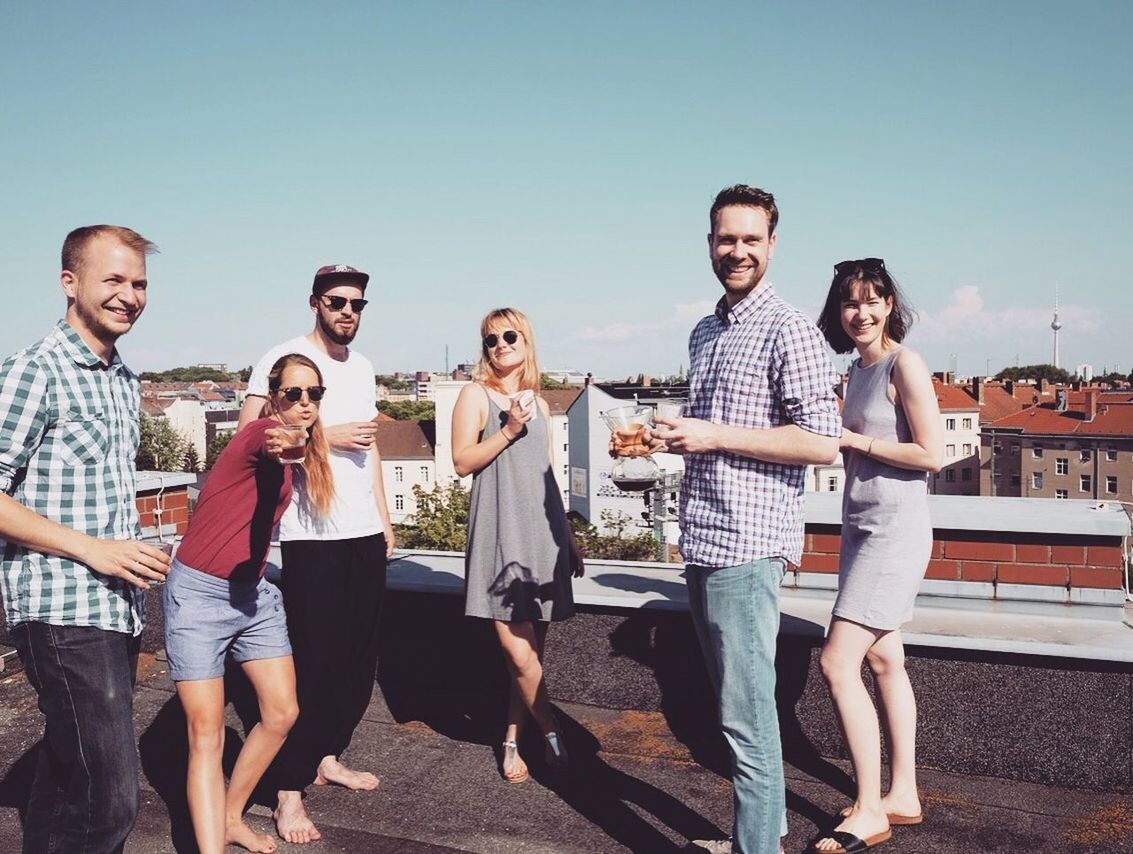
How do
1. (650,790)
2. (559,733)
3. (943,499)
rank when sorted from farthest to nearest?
(943,499) < (559,733) < (650,790)

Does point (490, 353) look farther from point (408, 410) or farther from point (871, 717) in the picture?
point (408, 410)

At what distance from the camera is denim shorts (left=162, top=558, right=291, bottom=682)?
8.76 ft

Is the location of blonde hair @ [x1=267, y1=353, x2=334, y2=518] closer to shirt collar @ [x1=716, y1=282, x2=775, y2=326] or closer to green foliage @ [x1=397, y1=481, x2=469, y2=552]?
shirt collar @ [x1=716, y1=282, x2=775, y2=326]

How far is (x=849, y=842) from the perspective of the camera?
2.81 m

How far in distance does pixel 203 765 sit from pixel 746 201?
7.49 ft

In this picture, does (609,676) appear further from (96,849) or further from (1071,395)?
(1071,395)

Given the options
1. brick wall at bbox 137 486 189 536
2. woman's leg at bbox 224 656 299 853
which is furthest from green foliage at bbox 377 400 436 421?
woman's leg at bbox 224 656 299 853

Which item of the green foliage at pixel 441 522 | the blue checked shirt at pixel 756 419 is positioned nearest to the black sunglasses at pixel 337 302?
the blue checked shirt at pixel 756 419

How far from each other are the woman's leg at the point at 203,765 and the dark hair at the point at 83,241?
1247mm

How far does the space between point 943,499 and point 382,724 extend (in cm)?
295

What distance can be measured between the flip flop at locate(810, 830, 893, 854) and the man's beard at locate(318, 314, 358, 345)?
2.34 meters

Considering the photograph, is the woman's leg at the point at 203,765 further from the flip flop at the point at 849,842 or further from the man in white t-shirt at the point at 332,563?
the flip flop at the point at 849,842

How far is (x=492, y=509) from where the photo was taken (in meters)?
3.44

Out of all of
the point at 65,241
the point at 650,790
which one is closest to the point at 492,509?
the point at 650,790
